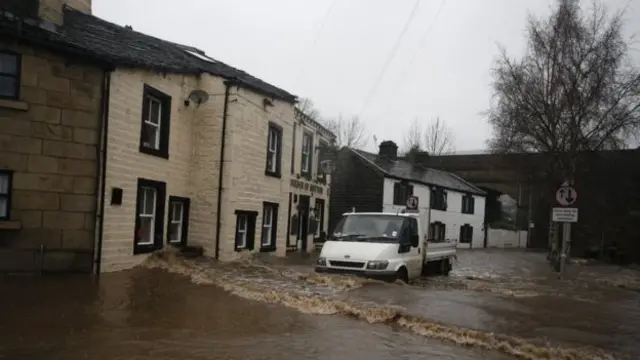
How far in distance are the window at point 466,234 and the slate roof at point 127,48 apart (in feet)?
102

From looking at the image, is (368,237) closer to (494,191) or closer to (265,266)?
(265,266)

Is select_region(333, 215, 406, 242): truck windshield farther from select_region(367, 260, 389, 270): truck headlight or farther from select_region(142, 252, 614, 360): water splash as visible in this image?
select_region(142, 252, 614, 360): water splash

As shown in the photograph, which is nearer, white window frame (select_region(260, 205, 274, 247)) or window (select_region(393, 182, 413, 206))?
white window frame (select_region(260, 205, 274, 247))

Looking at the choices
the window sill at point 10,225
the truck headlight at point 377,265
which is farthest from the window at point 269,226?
the window sill at point 10,225

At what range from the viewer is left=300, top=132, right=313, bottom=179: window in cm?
2461

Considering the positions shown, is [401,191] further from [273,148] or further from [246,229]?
[246,229]

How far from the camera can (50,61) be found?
11.9 m

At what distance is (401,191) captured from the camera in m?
38.4

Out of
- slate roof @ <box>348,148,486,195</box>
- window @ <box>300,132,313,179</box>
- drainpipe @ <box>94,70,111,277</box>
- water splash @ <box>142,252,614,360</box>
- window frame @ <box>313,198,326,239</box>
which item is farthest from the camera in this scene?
slate roof @ <box>348,148,486,195</box>

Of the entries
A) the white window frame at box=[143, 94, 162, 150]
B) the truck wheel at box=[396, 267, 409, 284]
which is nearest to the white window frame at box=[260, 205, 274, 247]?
the white window frame at box=[143, 94, 162, 150]

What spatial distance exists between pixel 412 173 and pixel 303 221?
1853 cm

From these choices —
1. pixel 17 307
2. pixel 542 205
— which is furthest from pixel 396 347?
pixel 542 205

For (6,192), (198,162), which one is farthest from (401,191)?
(6,192)

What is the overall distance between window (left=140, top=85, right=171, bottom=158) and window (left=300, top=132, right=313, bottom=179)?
9.51 metres
